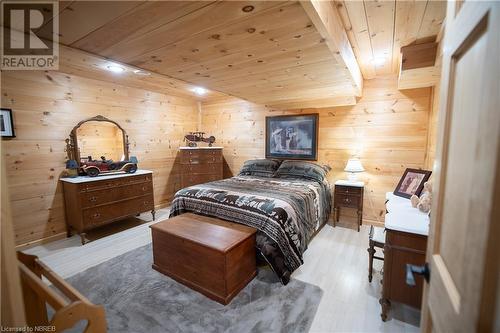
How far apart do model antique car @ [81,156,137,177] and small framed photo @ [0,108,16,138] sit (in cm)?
81

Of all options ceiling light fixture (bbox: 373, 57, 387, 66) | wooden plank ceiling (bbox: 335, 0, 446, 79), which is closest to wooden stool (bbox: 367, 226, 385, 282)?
wooden plank ceiling (bbox: 335, 0, 446, 79)

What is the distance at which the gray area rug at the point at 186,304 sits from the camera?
1646 millimetres

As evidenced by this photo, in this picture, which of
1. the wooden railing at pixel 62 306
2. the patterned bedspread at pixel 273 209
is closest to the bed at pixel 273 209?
the patterned bedspread at pixel 273 209

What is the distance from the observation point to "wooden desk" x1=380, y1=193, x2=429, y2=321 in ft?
4.82

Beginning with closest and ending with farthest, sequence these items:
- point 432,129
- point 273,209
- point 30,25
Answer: point 30,25 < point 273,209 < point 432,129

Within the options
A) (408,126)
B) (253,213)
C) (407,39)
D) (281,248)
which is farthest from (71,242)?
(408,126)

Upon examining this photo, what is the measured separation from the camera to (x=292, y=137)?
4.03 meters

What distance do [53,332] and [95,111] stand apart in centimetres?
328

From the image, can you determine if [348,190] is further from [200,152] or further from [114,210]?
[114,210]

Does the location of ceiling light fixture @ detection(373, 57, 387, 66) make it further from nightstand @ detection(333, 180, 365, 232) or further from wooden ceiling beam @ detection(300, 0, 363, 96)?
nightstand @ detection(333, 180, 365, 232)

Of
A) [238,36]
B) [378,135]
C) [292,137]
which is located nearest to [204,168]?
[292,137]

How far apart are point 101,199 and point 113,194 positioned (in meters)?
0.16

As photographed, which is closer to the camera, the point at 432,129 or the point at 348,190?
the point at 432,129

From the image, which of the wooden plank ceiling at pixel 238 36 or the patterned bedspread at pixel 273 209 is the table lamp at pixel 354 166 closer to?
the patterned bedspread at pixel 273 209
